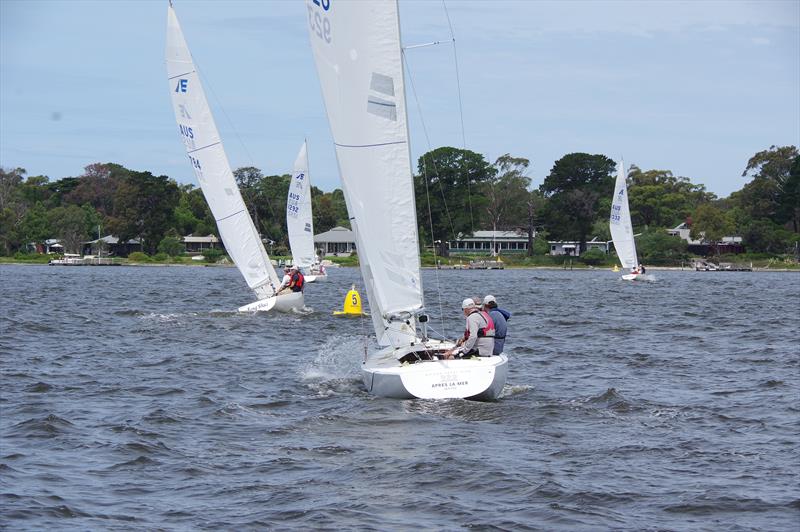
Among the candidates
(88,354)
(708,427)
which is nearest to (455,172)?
(88,354)

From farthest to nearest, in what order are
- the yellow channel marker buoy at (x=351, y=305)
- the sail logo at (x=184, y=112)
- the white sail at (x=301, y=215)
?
the white sail at (x=301, y=215) < the yellow channel marker buoy at (x=351, y=305) < the sail logo at (x=184, y=112)

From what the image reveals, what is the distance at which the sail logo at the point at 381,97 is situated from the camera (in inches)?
582

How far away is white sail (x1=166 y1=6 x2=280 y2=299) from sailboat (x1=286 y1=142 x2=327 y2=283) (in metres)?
24.7

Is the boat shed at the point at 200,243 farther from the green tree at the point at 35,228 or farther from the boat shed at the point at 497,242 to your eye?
the boat shed at the point at 497,242

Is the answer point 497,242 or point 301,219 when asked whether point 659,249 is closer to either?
point 497,242

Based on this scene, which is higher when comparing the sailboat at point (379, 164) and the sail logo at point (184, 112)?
the sail logo at point (184, 112)

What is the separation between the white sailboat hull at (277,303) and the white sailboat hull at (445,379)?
1464cm

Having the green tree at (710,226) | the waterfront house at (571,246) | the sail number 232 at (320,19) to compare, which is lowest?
the waterfront house at (571,246)

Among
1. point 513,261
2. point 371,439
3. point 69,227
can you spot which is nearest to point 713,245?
point 513,261

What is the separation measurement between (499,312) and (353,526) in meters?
6.62

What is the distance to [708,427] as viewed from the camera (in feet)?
44.9

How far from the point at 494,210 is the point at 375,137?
9690cm

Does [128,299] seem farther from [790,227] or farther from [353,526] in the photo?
[790,227]

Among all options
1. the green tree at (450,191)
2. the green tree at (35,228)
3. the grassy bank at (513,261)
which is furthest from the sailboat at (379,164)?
the green tree at (35,228)
